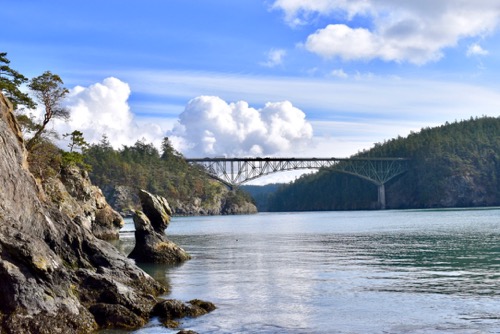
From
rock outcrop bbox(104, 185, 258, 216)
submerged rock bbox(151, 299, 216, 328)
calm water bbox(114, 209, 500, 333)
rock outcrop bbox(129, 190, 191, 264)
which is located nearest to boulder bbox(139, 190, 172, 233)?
rock outcrop bbox(129, 190, 191, 264)

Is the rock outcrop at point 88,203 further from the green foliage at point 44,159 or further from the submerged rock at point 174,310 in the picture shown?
the submerged rock at point 174,310

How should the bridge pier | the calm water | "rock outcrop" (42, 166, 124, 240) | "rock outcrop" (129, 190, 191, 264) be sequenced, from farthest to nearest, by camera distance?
the bridge pier → "rock outcrop" (42, 166, 124, 240) → "rock outcrop" (129, 190, 191, 264) → the calm water

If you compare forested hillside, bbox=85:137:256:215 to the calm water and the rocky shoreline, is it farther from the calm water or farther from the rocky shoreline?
the rocky shoreline

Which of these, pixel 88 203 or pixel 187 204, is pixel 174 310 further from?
pixel 187 204

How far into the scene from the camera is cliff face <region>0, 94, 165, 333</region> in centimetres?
1542

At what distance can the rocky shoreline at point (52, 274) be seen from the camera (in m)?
15.4

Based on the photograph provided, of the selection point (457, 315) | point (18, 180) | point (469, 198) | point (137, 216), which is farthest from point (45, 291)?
point (469, 198)

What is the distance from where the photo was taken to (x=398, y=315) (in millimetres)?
18734

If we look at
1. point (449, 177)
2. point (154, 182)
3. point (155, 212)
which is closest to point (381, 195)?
point (449, 177)

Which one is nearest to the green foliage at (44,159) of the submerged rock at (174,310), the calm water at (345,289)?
the calm water at (345,289)

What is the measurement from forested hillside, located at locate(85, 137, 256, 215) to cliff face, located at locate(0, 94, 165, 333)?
127m

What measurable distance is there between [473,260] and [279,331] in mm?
19963

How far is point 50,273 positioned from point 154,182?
156m

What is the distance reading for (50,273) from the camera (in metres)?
17.0
